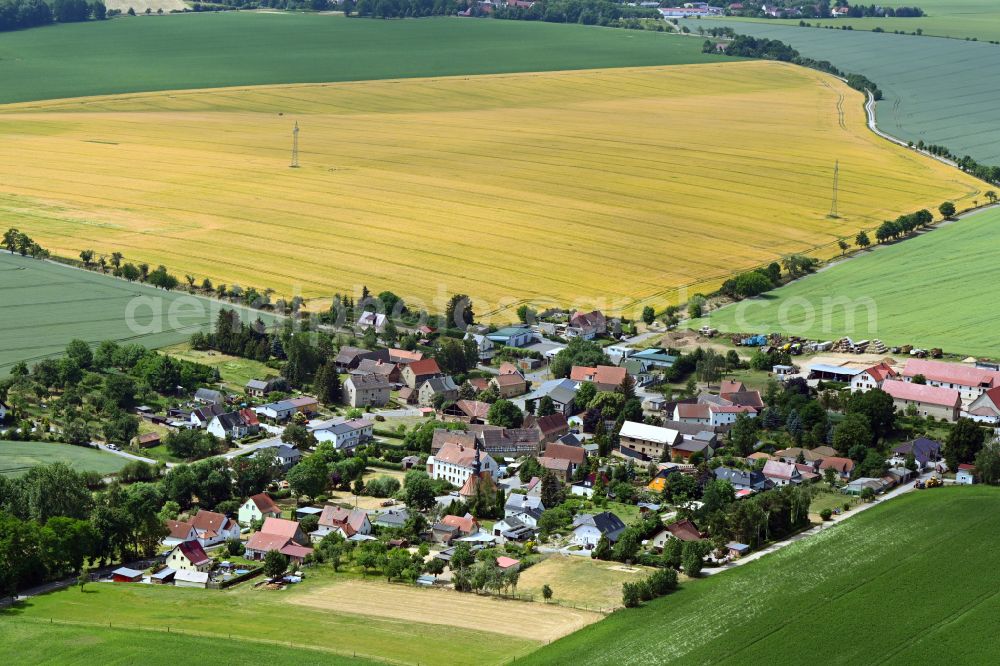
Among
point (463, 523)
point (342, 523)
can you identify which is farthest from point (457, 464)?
point (342, 523)

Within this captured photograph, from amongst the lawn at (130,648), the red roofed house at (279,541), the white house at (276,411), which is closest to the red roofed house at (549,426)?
the white house at (276,411)

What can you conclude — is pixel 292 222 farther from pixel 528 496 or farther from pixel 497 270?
pixel 528 496

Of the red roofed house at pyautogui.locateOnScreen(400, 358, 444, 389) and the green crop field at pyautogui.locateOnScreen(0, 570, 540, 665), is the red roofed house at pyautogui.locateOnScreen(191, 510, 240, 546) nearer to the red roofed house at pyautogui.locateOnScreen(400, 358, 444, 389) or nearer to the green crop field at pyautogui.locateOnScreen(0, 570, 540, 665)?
the green crop field at pyautogui.locateOnScreen(0, 570, 540, 665)

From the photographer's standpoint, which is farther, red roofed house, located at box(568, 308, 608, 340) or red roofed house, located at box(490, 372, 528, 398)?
red roofed house, located at box(568, 308, 608, 340)

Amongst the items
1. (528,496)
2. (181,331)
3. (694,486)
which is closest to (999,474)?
(694,486)

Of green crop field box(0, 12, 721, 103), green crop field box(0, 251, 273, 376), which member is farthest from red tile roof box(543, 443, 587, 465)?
green crop field box(0, 12, 721, 103)

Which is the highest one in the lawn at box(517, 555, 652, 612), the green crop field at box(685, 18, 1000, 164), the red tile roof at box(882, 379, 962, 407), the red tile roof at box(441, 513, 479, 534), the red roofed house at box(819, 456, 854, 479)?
the green crop field at box(685, 18, 1000, 164)

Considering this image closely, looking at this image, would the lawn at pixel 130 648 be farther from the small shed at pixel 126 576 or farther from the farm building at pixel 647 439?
the farm building at pixel 647 439

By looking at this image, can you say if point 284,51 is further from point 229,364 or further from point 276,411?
point 276,411
